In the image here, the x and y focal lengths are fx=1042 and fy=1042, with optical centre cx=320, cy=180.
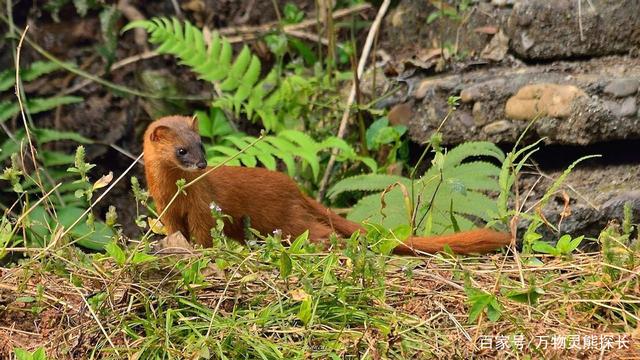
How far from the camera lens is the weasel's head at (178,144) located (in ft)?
13.8

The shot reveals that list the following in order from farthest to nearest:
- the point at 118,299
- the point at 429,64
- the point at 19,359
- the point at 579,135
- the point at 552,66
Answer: the point at 429,64 < the point at 552,66 < the point at 579,135 < the point at 118,299 < the point at 19,359

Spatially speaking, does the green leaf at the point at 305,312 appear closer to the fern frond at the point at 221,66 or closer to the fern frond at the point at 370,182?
the fern frond at the point at 370,182

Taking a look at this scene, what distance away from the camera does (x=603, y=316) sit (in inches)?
117

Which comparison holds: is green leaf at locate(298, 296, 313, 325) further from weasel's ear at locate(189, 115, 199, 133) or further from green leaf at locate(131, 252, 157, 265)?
weasel's ear at locate(189, 115, 199, 133)

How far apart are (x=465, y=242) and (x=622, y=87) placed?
1.40m

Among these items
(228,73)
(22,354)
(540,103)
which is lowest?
(228,73)

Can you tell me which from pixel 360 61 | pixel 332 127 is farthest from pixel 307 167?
pixel 360 61

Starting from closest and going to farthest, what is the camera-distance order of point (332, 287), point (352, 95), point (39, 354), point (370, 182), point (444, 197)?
point (39, 354) < point (332, 287) < point (444, 197) < point (370, 182) < point (352, 95)

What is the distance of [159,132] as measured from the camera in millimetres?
4320

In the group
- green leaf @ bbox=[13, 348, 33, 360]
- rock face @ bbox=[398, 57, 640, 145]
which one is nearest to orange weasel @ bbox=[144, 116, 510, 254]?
rock face @ bbox=[398, 57, 640, 145]

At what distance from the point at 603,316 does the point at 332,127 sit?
3.05 metres

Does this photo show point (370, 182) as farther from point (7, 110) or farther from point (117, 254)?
point (7, 110)

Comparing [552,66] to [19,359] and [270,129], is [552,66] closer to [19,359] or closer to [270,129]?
[270,129]

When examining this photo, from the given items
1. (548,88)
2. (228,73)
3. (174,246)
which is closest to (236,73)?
(228,73)
